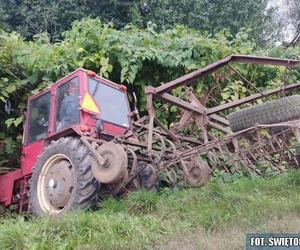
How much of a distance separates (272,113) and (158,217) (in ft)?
5.47

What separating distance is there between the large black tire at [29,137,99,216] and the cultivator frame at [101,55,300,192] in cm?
40

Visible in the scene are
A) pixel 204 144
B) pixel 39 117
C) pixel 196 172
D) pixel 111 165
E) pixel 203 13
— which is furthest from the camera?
pixel 203 13

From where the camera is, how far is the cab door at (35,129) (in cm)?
639

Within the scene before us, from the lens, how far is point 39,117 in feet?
21.5

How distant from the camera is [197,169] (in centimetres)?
512

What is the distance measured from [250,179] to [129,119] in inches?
66.5

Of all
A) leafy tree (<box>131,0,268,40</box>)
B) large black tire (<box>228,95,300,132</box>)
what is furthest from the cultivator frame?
leafy tree (<box>131,0,268,40</box>)

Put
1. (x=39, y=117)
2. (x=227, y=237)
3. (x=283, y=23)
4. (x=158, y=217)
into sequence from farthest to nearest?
(x=283, y=23), (x=39, y=117), (x=158, y=217), (x=227, y=237)

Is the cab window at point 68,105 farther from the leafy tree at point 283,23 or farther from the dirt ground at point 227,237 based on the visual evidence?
the leafy tree at point 283,23

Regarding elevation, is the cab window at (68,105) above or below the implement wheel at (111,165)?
above

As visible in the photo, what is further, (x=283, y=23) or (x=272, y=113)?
(x=283, y=23)

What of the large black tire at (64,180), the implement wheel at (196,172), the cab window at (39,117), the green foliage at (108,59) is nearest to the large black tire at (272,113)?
the implement wheel at (196,172)

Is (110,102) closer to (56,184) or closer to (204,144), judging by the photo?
(56,184)

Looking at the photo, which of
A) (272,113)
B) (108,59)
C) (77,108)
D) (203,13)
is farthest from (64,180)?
(203,13)
